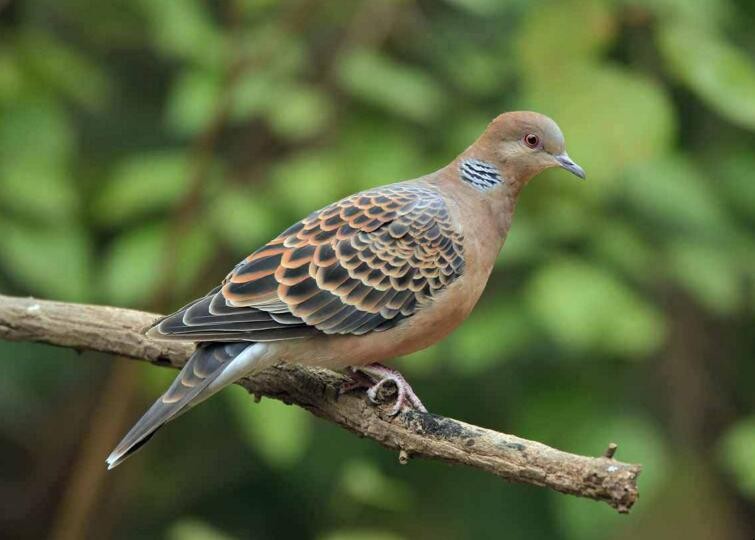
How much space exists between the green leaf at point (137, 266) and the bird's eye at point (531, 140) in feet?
4.98

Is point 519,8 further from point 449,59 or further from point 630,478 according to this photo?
point 630,478

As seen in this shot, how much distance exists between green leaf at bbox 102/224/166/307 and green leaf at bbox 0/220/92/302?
14 cm

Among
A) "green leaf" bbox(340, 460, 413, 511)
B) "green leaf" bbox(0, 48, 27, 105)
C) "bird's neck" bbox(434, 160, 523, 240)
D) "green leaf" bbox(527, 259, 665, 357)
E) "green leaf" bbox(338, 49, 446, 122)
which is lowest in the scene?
"green leaf" bbox(340, 460, 413, 511)

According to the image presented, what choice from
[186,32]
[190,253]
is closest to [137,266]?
[190,253]

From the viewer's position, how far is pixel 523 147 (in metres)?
4.09

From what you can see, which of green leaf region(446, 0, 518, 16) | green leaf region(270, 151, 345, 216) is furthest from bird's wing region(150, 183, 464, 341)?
green leaf region(446, 0, 518, 16)

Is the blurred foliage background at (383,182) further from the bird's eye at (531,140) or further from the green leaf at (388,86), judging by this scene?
the bird's eye at (531,140)

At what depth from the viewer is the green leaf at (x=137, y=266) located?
15.2ft

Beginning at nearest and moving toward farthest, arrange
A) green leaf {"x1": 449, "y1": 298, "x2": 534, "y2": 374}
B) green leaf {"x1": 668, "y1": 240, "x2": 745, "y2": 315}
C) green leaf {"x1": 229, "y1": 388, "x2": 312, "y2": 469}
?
1. green leaf {"x1": 229, "y1": 388, "x2": 312, "y2": 469}
2. green leaf {"x1": 449, "y1": 298, "x2": 534, "y2": 374}
3. green leaf {"x1": 668, "y1": 240, "x2": 745, "y2": 315}

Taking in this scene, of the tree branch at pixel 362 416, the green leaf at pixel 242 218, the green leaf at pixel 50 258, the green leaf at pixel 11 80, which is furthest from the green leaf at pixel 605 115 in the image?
the green leaf at pixel 11 80

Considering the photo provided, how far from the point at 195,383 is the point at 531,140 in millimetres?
1472

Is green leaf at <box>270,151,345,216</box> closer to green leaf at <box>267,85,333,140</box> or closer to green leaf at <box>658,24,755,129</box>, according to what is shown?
green leaf at <box>267,85,333,140</box>

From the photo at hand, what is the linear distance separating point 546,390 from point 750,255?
1049 mm

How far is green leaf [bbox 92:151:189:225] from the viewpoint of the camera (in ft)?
15.5
